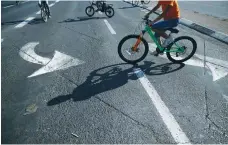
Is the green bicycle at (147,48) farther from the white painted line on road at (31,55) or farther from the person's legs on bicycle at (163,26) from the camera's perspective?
the white painted line on road at (31,55)

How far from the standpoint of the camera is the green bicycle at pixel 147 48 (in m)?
6.04

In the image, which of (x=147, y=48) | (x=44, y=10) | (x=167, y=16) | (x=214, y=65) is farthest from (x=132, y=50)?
(x=44, y=10)

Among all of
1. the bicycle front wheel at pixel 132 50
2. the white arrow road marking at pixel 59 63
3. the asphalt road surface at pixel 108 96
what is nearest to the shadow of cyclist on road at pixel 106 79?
the asphalt road surface at pixel 108 96

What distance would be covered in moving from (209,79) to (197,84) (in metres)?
0.49

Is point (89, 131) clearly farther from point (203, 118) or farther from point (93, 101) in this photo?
point (203, 118)

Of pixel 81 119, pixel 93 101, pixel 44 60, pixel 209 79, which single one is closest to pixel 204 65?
pixel 209 79

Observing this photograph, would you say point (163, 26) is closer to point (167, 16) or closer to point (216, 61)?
point (167, 16)

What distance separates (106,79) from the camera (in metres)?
5.35

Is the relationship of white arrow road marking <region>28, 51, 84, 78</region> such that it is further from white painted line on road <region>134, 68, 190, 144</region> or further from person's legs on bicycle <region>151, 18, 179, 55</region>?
person's legs on bicycle <region>151, 18, 179, 55</region>

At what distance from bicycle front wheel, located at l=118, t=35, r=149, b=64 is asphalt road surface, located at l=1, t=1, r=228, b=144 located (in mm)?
235

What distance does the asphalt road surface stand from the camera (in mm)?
3512

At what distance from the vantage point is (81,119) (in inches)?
151

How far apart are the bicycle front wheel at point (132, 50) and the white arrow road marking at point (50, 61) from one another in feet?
4.36

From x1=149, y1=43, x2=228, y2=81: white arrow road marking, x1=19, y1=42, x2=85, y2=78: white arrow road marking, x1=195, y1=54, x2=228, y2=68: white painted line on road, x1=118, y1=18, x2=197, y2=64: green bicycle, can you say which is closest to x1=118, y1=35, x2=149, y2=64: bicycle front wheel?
x1=118, y1=18, x2=197, y2=64: green bicycle
